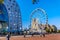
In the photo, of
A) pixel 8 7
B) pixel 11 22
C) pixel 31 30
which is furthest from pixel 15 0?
pixel 31 30

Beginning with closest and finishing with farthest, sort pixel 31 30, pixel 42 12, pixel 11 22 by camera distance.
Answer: pixel 42 12 → pixel 31 30 → pixel 11 22

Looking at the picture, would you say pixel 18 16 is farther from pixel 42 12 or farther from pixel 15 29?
pixel 42 12

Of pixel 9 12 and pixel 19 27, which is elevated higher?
pixel 9 12

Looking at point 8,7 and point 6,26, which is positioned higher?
point 8,7

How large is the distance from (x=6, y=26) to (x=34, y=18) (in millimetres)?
10348

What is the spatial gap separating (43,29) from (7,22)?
11091mm

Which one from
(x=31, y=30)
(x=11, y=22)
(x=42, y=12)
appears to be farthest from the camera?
(x=11, y=22)

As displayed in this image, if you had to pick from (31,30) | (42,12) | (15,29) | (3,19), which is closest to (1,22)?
(3,19)

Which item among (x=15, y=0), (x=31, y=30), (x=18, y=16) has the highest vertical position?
(x=15, y=0)

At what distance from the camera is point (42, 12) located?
158 ft

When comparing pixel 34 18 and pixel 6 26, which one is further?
pixel 6 26

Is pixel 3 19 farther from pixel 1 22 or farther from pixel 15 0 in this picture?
pixel 15 0

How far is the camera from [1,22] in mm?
59625

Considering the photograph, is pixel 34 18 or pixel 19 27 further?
pixel 19 27
